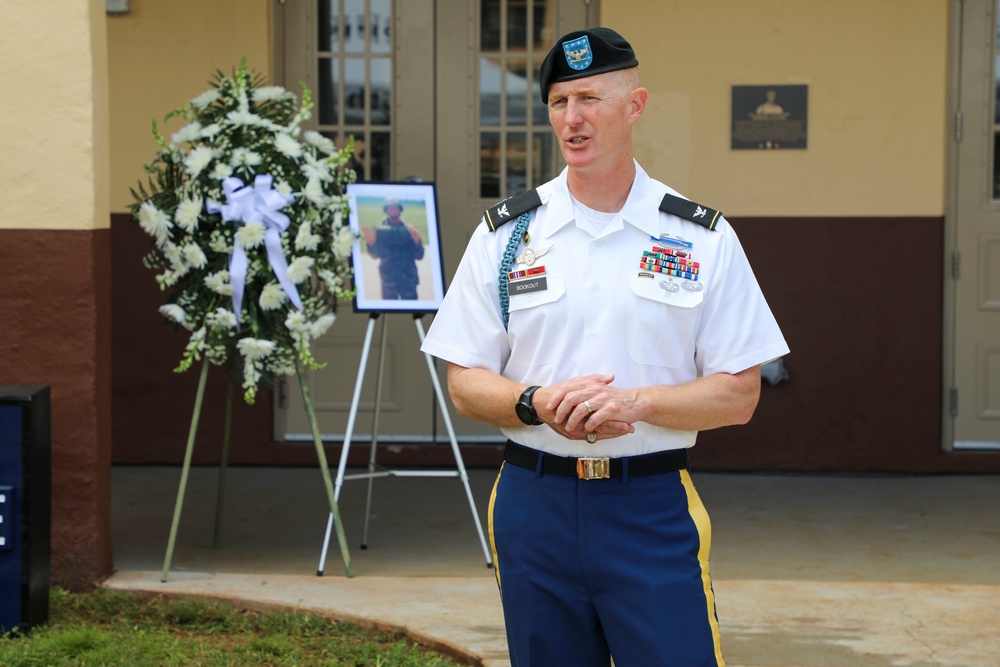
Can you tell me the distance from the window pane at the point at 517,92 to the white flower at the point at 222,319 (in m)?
2.77

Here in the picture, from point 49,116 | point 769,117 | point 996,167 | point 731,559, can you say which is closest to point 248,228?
point 49,116

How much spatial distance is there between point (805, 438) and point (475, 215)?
2226 millimetres

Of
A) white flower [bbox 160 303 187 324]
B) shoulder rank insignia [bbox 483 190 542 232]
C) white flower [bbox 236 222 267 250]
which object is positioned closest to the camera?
shoulder rank insignia [bbox 483 190 542 232]

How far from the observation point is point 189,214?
5137mm

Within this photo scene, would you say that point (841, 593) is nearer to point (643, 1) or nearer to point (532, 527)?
point (532, 527)

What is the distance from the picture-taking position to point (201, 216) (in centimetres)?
521

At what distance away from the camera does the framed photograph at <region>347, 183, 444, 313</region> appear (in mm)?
5547

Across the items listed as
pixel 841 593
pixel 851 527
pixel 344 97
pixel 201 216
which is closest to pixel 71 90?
pixel 201 216

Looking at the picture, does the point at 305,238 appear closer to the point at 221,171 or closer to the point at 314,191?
the point at 314,191

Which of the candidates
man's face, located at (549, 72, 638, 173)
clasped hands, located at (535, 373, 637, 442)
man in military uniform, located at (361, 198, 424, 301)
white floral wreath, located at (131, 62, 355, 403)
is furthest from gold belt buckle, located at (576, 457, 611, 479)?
man in military uniform, located at (361, 198, 424, 301)

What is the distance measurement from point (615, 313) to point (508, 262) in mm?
252

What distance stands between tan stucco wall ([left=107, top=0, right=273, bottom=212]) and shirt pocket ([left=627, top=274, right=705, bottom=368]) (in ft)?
16.7

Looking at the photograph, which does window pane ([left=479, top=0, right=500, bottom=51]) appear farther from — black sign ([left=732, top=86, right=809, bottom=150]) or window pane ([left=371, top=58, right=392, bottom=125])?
black sign ([left=732, top=86, right=809, bottom=150])

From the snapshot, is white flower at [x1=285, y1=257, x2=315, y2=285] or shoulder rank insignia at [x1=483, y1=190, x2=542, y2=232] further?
white flower at [x1=285, y1=257, x2=315, y2=285]
